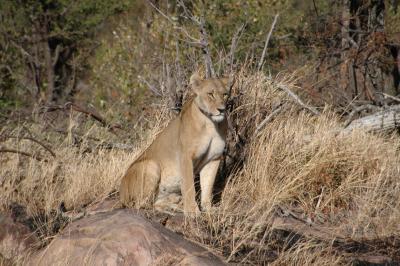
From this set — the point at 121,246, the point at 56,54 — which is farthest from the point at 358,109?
the point at 56,54

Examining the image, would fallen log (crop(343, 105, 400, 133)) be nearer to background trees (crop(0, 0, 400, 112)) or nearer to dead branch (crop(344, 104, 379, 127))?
dead branch (crop(344, 104, 379, 127))

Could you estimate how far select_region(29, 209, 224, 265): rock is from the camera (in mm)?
5212

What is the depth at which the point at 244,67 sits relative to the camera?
8.66 metres

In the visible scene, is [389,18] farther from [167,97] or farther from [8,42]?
[8,42]

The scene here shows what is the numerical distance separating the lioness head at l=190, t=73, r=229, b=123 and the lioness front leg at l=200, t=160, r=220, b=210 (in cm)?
58

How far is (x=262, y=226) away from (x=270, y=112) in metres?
2.26

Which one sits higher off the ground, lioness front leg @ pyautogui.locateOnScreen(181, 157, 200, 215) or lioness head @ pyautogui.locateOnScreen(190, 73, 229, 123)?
lioness head @ pyautogui.locateOnScreen(190, 73, 229, 123)

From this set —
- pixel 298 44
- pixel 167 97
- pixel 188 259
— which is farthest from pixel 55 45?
pixel 188 259

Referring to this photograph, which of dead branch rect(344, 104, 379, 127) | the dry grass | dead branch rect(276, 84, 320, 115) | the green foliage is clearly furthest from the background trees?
the dry grass

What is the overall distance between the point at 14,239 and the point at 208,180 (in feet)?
7.21

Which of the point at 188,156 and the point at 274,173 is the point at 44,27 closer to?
the point at 274,173

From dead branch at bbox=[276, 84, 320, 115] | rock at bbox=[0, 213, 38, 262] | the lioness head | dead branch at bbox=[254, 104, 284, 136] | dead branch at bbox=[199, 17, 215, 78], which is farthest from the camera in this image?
dead branch at bbox=[276, 84, 320, 115]

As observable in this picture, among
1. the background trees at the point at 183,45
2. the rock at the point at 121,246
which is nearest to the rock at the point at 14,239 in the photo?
the rock at the point at 121,246

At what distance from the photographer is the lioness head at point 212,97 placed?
23.0 feet
